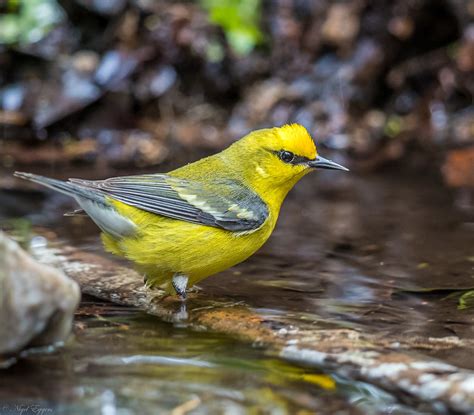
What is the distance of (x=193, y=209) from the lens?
5.01 metres

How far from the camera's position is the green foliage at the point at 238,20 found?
10.3 m

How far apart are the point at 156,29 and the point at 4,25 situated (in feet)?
6.19

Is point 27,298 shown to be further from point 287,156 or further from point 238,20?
point 238,20

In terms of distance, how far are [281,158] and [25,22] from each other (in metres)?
6.02

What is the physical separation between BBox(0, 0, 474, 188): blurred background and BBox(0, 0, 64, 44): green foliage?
0.5 inches

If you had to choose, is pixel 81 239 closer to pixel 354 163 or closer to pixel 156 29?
pixel 354 163

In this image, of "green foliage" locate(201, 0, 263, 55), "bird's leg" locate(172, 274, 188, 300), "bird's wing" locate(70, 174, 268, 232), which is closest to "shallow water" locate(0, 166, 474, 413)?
"bird's leg" locate(172, 274, 188, 300)

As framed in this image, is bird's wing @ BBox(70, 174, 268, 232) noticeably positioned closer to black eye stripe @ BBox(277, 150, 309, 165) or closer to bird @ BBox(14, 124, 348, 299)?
bird @ BBox(14, 124, 348, 299)

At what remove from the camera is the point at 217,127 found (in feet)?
33.5

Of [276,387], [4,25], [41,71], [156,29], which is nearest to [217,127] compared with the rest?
[156,29]

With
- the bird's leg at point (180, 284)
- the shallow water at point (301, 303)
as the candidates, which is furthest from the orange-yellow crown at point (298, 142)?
the bird's leg at point (180, 284)

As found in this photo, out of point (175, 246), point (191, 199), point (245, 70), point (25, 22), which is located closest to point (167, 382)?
point (175, 246)

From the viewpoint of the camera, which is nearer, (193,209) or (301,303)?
(301,303)

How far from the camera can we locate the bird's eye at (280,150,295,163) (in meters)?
5.24
